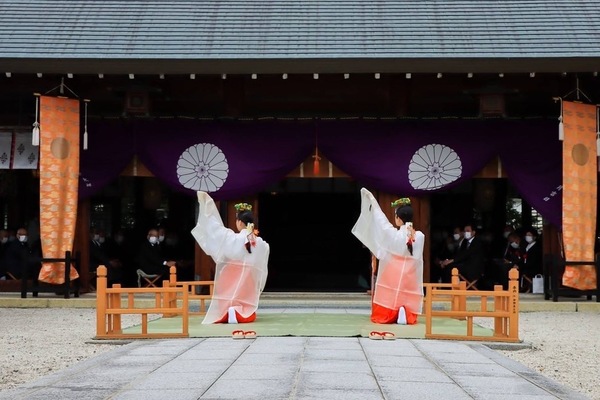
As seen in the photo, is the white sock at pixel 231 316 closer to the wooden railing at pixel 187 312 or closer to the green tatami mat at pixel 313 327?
the green tatami mat at pixel 313 327

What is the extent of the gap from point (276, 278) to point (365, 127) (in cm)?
460

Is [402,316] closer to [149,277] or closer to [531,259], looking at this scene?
[531,259]

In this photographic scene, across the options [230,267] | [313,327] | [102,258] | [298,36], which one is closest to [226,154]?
[298,36]

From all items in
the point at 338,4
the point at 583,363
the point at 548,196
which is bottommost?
the point at 583,363

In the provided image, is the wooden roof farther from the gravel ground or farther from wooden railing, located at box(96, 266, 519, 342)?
wooden railing, located at box(96, 266, 519, 342)

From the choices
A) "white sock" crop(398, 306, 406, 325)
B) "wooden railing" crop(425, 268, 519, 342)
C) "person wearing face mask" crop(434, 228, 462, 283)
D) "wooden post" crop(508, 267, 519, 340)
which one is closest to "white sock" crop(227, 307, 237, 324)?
"white sock" crop(398, 306, 406, 325)

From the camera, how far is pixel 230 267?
1044 cm

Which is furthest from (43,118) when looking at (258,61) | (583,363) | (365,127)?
(583,363)

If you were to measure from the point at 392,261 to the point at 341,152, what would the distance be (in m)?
3.83

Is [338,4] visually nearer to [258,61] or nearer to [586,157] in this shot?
[258,61]

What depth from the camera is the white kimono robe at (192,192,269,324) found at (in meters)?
10.2

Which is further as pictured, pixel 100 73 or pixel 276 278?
pixel 276 278

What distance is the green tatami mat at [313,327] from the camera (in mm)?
9070

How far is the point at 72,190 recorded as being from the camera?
13.8 m
